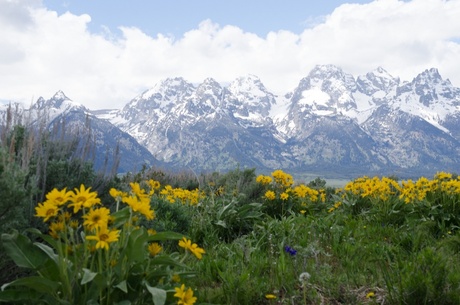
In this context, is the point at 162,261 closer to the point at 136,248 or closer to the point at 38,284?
the point at 136,248

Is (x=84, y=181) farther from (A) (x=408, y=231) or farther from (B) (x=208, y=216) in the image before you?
(A) (x=408, y=231)

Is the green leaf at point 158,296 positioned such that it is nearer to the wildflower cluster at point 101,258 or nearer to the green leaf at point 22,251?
the wildflower cluster at point 101,258

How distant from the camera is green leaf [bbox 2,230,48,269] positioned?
2.41m

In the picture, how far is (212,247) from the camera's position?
5.09 meters

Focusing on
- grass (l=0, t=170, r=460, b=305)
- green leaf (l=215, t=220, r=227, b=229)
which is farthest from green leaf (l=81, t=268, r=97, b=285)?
green leaf (l=215, t=220, r=227, b=229)

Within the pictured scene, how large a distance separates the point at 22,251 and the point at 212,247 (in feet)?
9.34

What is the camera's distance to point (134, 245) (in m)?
2.39

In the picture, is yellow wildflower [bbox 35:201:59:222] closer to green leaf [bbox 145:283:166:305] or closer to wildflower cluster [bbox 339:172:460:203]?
green leaf [bbox 145:283:166:305]

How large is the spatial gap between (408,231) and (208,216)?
2488mm

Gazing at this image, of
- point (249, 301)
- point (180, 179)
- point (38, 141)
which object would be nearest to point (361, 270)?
point (249, 301)

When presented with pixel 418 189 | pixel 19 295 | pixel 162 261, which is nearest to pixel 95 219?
pixel 162 261

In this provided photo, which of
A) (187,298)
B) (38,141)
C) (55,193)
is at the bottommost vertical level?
(187,298)

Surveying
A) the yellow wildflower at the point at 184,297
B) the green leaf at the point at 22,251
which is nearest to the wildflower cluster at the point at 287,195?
the yellow wildflower at the point at 184,297

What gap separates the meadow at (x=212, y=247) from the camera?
2326 mm
